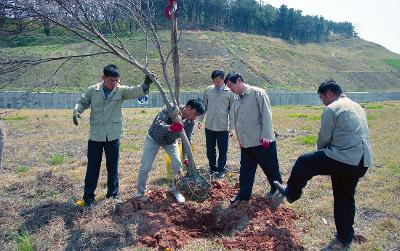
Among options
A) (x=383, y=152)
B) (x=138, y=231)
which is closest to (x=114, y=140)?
(x=138, y=231)

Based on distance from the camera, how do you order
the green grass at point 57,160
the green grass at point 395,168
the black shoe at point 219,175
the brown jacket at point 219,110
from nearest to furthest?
the brown jacket at point 219,110 → the black shoe at point 219,175 → the green grass at point 395,168 → the green grass at point 57,160

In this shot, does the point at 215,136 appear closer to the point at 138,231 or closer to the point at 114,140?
the point at 114,140

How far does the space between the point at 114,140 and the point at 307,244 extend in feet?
9.89

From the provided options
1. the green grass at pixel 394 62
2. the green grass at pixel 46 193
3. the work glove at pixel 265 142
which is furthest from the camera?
the green grass at pixel 394 62

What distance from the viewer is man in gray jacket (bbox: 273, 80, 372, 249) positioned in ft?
13.9

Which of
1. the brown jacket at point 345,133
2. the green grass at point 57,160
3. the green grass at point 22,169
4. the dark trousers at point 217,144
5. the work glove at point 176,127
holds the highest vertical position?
the brown jacket at point 345,133

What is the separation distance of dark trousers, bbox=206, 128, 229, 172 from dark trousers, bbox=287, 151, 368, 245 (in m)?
2.59

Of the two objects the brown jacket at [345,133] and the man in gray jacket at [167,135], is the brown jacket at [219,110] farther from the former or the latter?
the brown jacket at [345,133]

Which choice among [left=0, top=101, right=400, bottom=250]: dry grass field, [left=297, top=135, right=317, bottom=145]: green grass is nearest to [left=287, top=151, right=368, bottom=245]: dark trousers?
[left=0, top=101, right=400, bottom=250]: dry grass field

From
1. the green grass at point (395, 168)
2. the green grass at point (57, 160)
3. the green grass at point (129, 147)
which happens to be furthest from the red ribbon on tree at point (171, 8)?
the green grass at point (129, 147)

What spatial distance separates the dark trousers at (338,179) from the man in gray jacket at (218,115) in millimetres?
2545

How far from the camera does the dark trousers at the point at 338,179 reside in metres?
4.36

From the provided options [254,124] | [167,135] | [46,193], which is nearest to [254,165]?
[254,124]

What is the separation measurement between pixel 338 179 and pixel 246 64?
54.2 metres
